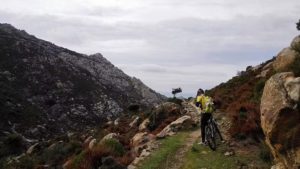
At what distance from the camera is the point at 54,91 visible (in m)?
Result: 72.2

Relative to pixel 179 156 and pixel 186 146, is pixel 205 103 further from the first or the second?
pixel 186 146

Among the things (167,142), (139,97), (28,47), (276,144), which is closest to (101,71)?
(139,97)

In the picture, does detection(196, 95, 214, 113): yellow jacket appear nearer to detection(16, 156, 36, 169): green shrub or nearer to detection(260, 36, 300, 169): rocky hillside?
detection(260, 36, 300, 169): rocky hillside

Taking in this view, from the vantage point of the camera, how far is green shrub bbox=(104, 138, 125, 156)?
72.2ft

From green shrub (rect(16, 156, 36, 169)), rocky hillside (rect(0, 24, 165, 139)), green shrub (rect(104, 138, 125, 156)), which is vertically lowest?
green shrub (rect(16, 156, 36, 169))

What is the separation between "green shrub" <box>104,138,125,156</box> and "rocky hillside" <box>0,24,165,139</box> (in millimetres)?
25900

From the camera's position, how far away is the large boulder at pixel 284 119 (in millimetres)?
10923

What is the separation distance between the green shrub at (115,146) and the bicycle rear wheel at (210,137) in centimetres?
546

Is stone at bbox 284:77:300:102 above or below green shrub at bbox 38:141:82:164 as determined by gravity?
above

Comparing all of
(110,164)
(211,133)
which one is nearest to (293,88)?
(211,133)

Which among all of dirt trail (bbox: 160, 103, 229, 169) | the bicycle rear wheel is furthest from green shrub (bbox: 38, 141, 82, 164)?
the bicycle rear wheel

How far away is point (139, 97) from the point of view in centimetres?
9125

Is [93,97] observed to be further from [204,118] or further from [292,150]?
[292,150]

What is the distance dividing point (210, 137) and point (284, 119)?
736cm
